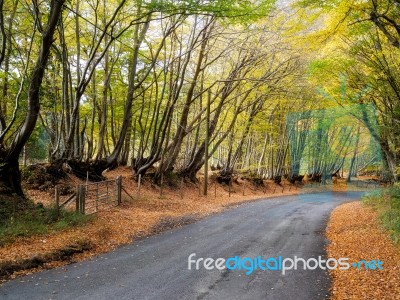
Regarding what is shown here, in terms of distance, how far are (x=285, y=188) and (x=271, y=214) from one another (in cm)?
2099

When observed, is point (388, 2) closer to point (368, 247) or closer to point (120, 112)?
point (368, 247)

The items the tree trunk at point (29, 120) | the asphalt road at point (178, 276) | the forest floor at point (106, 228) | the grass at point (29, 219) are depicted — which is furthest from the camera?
the tree trunk at point (29, 120)

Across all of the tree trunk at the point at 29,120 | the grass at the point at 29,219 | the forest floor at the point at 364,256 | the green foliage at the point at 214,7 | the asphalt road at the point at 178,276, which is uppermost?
the green foliage at the point at 214,7

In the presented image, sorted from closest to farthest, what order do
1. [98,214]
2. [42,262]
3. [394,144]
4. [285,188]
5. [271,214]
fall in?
1. [42,262]
2. [98,214]
3. [271,214]
4. [394,144]
5. [285,188]

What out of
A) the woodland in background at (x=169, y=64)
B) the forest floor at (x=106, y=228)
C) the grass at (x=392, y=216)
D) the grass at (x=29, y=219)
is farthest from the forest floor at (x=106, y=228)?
the grass at (x=392, y=216)

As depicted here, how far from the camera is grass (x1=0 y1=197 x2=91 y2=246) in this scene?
8.45 metres

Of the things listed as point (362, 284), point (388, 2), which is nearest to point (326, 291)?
point (362, 284)

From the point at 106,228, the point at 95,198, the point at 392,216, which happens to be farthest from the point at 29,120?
the point at 392,216

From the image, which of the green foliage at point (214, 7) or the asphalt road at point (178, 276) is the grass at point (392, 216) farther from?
the green foliage at point (214, 7)

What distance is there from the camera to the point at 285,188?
36281 millimetres

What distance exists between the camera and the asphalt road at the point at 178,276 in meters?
5.83

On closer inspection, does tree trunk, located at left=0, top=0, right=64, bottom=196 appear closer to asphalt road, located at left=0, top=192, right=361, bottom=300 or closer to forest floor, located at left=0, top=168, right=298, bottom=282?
forest floor, located at left=0, top=168, right=298, bottom=282

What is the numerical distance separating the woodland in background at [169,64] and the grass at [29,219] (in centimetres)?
93

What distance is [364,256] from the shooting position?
8.34m
